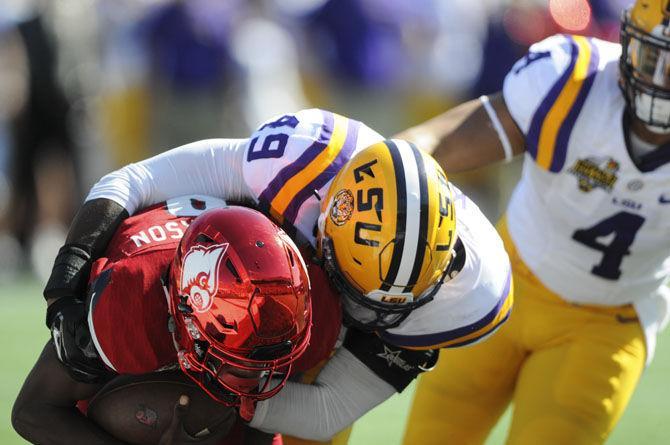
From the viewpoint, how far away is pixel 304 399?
3.32 metres

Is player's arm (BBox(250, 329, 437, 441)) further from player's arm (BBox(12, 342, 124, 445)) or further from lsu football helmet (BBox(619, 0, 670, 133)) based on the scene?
lsu football helmet (BBox(619, 0, 670, 133))

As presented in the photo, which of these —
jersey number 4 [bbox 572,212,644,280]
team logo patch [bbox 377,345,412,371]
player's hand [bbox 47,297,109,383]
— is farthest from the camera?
jersey number 4 [bbox 572,212,644,280]

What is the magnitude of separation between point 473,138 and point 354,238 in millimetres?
811

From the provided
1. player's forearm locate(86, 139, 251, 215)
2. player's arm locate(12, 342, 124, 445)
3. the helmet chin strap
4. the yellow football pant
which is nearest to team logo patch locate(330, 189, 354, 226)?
player's forearm locate(86, 139, 251, 215)

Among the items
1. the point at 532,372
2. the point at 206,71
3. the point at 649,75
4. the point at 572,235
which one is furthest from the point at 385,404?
the point at 206,71

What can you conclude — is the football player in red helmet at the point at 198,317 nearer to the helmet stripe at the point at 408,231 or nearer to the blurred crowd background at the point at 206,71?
the helmet stripe at the point at 408,231

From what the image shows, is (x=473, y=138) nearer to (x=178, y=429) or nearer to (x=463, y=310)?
(x=463, y=310)

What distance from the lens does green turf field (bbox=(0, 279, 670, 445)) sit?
4895 millimetres

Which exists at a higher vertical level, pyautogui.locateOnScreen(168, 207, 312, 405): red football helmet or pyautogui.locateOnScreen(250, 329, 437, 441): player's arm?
pyautogui.locateOnScreen(168, 207, 312, 405): red football helmet

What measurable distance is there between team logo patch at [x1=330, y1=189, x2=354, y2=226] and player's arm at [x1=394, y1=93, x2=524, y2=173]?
0.62m

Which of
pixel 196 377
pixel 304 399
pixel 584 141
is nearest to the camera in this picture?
pixel 196 377

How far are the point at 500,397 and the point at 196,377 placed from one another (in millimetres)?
1242

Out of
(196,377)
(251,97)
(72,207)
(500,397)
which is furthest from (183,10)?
(196,377)

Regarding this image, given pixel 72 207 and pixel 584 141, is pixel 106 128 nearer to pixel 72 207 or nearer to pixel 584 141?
pixel 72 207
